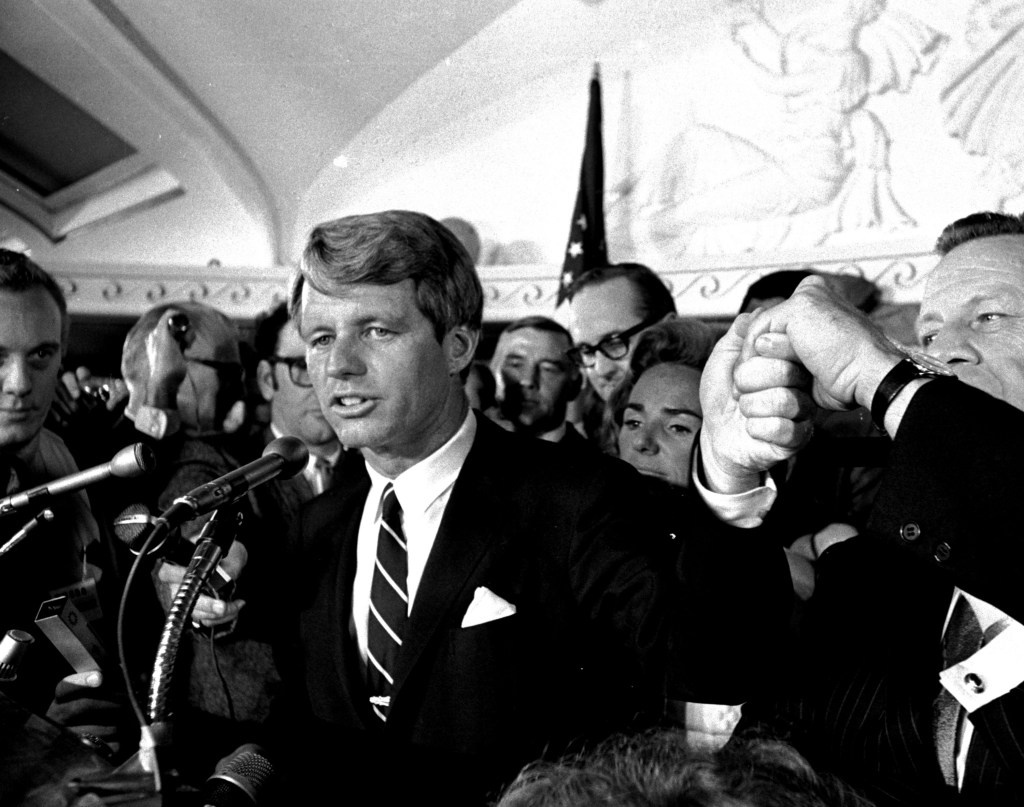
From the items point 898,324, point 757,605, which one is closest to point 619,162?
point 898,324

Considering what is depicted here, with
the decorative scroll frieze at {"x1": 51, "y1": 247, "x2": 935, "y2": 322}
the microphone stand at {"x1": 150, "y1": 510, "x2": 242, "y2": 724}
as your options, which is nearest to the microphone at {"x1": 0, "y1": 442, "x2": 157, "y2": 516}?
the microphone stand at {"x1": 150, "y1": 510, "x2": 242, "y2": 724}

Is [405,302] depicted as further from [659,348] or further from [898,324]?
[898,324]

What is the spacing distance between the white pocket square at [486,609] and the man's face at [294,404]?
1295 mm

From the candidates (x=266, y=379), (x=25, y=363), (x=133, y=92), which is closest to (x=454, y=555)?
(x=25, y=363)

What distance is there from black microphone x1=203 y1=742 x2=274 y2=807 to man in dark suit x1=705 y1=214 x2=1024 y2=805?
1.97 ft

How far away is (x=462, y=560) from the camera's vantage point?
1.55 m

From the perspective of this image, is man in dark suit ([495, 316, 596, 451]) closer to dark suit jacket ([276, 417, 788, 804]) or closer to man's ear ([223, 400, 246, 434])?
man's ear ([223, 400, 246, 434])

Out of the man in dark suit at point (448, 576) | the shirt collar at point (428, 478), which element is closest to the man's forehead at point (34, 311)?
the man in dark suit at point (448, 576)

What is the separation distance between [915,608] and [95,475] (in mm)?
1001

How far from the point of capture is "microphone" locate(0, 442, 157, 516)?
4.01 ft

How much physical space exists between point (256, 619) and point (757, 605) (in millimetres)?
857

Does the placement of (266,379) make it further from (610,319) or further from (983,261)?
(983,261)

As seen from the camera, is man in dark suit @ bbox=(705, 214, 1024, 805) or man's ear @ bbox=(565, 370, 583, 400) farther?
man's ear @ bbox=(565, 370, 583, 400)

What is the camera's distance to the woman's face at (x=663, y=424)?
2137mm
